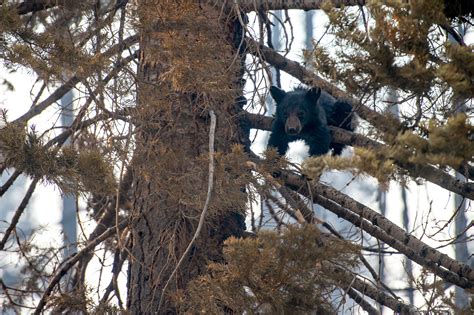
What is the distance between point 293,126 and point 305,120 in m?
0.37

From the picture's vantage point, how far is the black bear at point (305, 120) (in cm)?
630

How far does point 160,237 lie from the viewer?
4.71 meters

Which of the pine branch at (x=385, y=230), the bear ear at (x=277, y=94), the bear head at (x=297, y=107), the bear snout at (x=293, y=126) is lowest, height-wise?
the pine branch at (x=385, y=230)

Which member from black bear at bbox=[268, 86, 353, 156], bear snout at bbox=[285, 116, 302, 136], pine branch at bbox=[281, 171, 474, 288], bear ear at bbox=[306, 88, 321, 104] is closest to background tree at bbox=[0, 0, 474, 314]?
pine branch at bbox=[281, 171, 474, 288]

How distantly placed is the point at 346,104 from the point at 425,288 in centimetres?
308

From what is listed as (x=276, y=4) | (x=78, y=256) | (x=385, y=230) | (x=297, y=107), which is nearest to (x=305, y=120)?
(x=297, y=107)

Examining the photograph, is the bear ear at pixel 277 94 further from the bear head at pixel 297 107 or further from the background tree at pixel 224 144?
the background tree at pixel 224 144

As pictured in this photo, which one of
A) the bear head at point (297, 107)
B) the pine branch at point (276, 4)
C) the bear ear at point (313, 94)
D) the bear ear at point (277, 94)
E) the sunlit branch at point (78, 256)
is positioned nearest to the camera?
the sunlit branch at point (78, 256)

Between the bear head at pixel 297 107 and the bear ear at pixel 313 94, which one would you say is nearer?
the bear head at pixel 297 107

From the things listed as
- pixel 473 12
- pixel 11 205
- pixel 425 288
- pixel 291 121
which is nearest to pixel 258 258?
pixel 425 288

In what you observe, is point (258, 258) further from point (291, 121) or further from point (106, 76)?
point (291, 121)

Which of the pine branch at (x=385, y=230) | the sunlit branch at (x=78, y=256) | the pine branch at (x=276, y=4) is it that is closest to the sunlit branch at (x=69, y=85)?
the pine branch at (x=276, y=4)

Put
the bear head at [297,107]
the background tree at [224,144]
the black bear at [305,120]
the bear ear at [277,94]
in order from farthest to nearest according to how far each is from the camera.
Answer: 1. the bear ear at [277,94]
2. the bear head at [297,107]
3. the black bear at [305,120]
4. the background tree at [224,144]

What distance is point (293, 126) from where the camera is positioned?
6.21 m
